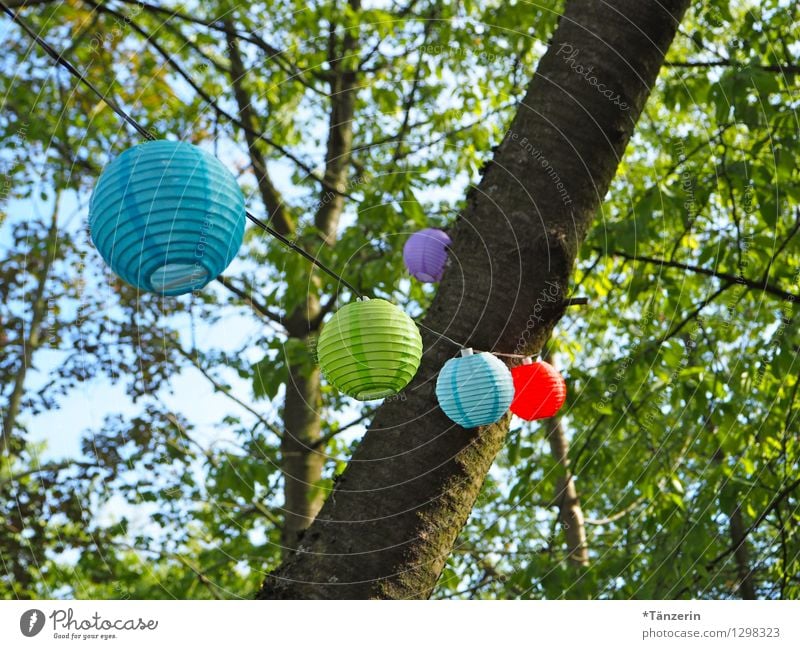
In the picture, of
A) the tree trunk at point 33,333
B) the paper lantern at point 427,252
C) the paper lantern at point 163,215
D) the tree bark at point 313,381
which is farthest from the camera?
the tree trunk at point 33,333

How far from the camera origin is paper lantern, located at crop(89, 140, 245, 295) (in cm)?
244

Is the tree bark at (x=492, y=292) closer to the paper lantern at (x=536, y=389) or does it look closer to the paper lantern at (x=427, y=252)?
the paper lantern at (x=536, y=389)

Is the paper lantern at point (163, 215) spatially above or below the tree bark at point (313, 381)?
below

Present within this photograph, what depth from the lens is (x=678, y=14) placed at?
3822 millimetres

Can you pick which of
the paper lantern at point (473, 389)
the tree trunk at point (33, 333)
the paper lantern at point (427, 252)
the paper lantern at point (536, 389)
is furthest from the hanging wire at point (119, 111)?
the tree trunk at point (33, 333)

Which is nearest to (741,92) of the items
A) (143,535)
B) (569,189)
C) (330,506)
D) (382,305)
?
(569,189)

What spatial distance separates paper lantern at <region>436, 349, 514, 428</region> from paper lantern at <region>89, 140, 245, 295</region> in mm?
959

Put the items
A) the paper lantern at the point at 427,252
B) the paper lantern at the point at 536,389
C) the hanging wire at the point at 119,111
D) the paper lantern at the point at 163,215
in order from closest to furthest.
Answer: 1. the hanging wire at the point at 119,111
2. the paper lantern at the point at 163,215
3. the paper lantern at the point at 536,389
4. the paper lantern at the point at 427,252

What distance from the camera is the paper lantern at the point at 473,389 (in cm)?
297

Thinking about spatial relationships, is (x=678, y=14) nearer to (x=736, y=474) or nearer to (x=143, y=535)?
(x=736, y=474)

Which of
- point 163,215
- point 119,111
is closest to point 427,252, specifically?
point 163,215

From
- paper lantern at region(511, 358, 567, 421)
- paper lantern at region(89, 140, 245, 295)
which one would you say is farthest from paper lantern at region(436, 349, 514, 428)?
paper lantern at region(89, 140, 245, 295)

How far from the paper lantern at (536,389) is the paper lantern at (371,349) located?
2.19 feet
